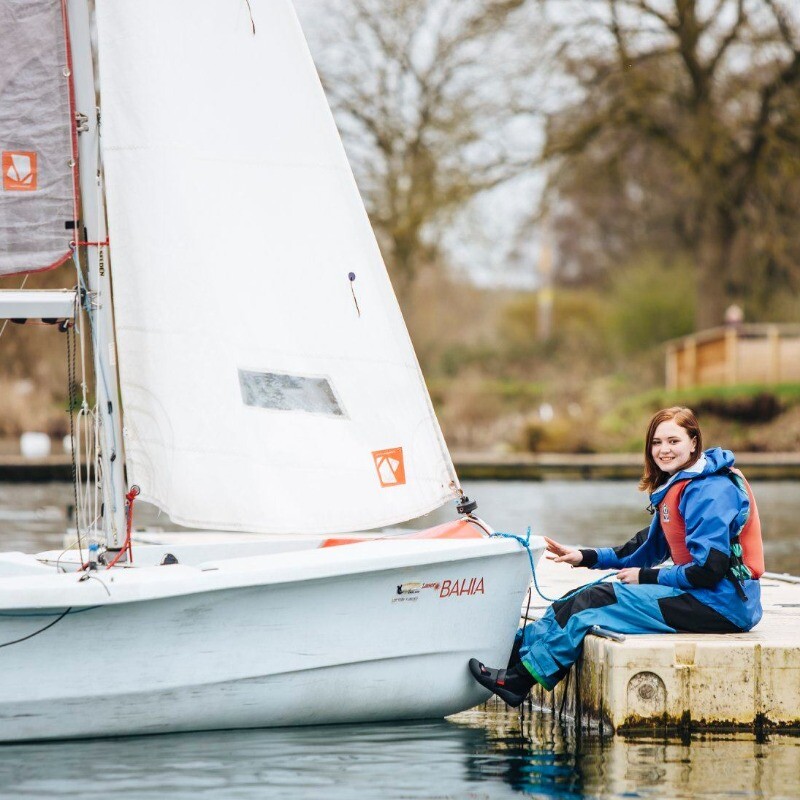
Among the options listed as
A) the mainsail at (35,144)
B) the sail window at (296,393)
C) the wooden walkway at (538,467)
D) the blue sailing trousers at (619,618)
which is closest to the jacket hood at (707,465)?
the blue sailing trousers at (619,618)

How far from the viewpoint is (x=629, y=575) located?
675cm

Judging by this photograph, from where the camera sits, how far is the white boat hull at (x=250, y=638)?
6.36 meters

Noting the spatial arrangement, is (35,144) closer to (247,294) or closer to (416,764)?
(247,294)

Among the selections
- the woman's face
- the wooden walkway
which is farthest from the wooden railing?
the woman's face

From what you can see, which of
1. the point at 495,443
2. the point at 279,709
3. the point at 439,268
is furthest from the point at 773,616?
the point at 439,268

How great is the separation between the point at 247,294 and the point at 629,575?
2.15 m

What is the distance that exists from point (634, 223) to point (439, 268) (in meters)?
11.9

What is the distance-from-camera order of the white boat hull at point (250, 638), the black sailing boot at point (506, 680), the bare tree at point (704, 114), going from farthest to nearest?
the bare tree at point (704, 114) < the black sailing boot at point (506, 680) < the white boat hull at point (250, 638)

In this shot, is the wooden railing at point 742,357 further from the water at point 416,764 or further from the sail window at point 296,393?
the sail window at point 296,393

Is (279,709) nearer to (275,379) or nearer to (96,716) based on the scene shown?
(96,716)

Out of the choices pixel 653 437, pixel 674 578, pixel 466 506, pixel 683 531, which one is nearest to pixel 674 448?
pixel 653 437

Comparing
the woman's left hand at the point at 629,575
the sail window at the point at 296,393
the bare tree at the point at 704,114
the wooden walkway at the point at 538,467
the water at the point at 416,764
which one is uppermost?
the bare tree at the point at 704,114

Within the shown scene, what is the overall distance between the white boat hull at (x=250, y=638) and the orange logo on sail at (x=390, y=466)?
12.0 inches

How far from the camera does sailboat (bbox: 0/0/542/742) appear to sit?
6.68 metres
